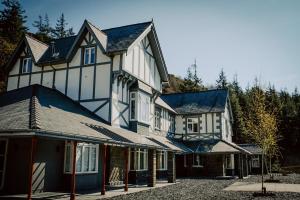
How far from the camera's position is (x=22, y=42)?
21703mm

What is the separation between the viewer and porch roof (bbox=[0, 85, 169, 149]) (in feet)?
35.6

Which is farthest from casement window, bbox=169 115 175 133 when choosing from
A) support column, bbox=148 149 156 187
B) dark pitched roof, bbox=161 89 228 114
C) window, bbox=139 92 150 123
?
support column, bbox=148 149 156 187

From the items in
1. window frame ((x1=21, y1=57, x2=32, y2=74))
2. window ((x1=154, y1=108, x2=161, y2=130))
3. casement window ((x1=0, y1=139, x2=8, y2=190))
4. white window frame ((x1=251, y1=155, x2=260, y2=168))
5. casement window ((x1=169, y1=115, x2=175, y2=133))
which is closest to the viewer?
casement window ((x1=0, y1=139, x2=8, y2=190))

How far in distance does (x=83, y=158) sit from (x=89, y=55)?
7366 millimetres

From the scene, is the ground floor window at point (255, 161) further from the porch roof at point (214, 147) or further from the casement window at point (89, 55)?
the casement window at point (89, 55)

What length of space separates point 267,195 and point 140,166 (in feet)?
33.2

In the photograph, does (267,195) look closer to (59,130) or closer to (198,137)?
(59,130)

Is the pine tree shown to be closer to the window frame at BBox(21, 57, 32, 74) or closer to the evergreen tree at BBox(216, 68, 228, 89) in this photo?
the window frame at BBox(21, 57, 32, 74)

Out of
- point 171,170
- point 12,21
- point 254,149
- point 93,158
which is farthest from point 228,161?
point 12,21

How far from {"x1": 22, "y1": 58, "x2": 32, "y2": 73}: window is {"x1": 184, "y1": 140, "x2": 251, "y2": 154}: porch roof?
1738cm

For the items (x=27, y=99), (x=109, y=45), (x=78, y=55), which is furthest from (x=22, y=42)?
(x=27, y=99)

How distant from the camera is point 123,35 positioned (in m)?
21.6

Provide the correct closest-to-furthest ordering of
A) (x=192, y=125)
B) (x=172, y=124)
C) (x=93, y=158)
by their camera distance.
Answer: (x=93, y=158), (x=172, y=124), (x=192, y=125)

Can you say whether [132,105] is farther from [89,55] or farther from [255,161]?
[255,161]
